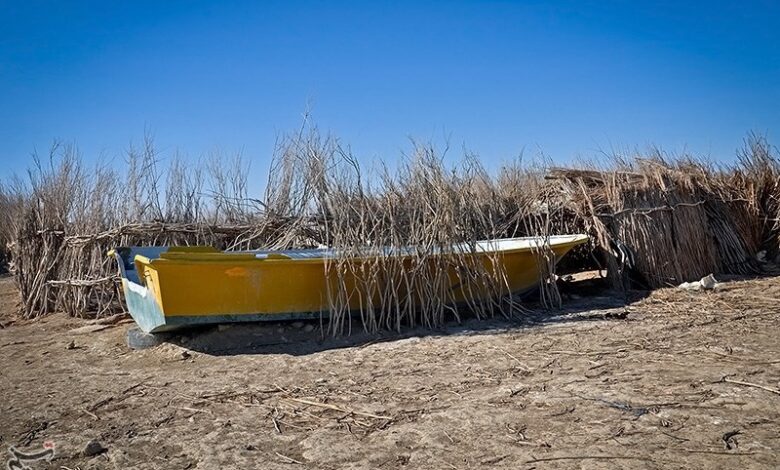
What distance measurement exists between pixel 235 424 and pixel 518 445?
5.22ft

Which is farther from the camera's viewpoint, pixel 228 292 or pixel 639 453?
pixel 228 292

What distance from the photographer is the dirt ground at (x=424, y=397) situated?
233 cm

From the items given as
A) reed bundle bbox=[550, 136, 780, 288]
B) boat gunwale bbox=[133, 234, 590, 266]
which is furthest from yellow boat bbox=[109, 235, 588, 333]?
reed bundle bbox=[550, 136, 780, 288]

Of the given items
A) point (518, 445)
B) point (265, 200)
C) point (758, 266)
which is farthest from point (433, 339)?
point (758, 266)

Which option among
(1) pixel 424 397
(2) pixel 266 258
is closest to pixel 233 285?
(2) pixel 266 258

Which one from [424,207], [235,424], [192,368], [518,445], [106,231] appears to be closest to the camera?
[518,445]

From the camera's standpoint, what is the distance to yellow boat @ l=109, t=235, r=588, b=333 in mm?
4312

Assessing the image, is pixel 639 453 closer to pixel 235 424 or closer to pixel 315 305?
pixel 235 424

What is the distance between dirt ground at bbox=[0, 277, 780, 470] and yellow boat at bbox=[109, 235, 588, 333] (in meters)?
0.29

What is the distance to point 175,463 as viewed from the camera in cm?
238

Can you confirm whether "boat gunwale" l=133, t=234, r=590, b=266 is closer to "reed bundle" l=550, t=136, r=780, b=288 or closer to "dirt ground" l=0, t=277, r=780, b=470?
"dirt ground" l=0, t=277, r=780, b=470

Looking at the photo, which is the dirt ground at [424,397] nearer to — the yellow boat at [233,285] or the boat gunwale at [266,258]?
the yellow boat at [233,285]

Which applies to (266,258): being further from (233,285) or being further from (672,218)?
(672,218)

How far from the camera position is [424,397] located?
10.2ft
